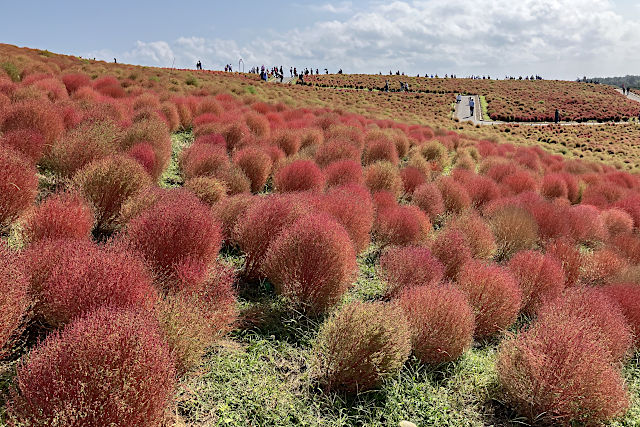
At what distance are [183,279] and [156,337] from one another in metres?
1.05

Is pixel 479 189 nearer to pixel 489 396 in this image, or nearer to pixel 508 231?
pixel 508 231

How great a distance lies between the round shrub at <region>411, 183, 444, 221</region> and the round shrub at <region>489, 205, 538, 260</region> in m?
1.27

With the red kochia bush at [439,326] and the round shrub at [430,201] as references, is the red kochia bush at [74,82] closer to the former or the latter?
the round shrub at [430,201]

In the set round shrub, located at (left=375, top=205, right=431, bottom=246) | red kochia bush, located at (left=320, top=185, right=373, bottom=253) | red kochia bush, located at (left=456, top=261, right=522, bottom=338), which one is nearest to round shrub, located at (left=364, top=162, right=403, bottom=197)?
round shrub, located at (left=375, top=205, right=431, bottom=246)

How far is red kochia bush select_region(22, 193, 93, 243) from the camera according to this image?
394 centimetres

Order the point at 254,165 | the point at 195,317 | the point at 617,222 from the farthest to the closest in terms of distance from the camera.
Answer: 1. the point at 617,222
2. the point at 254,165
3. the point at 195,317

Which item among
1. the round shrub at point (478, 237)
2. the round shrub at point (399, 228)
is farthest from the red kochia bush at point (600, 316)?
the round shrub at point (399, 228)

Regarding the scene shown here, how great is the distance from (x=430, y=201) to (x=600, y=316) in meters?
4.51

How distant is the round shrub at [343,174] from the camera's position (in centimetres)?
877

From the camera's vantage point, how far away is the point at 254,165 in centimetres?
830

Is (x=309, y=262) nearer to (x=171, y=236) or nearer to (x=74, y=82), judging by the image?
(x=171, y=236)

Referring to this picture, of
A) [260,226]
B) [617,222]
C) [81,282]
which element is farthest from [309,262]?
[617,222]

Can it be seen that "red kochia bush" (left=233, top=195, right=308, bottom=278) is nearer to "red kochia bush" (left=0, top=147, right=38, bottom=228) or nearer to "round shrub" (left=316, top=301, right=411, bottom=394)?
"round shrub" (left=316, top=301, right=411, bottom=394)

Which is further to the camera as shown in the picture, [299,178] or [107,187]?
[299,178]
